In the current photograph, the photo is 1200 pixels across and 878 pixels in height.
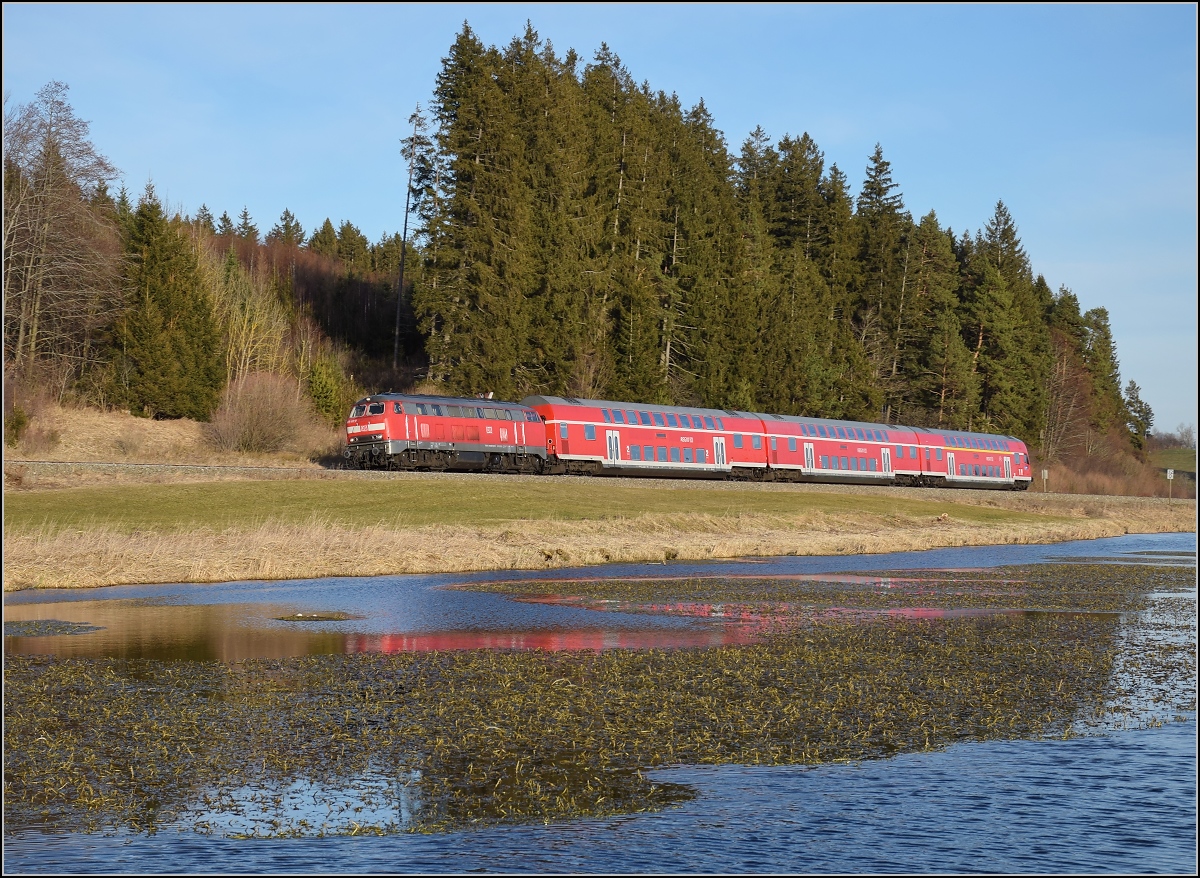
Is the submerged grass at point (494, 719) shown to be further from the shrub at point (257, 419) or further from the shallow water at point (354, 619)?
the shrub at point (257, 419)

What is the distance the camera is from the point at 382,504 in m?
41.3

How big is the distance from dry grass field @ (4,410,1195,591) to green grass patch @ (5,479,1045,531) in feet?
0.35

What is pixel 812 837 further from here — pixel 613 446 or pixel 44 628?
pixel 613 446

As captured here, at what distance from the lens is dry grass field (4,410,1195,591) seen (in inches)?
1155

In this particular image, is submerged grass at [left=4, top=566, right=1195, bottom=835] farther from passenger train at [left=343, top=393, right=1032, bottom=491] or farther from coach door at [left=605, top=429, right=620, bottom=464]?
coach door at [left=605, top=429, right=620, bottom=464]

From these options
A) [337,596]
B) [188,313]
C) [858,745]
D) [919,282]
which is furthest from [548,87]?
[858,745]

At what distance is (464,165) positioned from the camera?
7256 centimetres

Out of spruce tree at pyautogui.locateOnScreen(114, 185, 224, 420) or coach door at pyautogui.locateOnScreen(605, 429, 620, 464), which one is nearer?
coach door at pyautogui.locateOnScreen(605, 429, 620, 464)

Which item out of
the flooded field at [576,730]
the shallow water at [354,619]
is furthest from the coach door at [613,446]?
the flooded field at [576,730]

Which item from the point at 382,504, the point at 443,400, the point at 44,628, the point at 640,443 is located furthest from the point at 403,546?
the point at 640,443

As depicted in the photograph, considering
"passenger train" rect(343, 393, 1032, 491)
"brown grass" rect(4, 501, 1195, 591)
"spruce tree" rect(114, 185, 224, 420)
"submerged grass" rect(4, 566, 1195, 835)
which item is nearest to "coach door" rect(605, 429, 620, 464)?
"passenger train" rect(343, 393, 1032, 491)

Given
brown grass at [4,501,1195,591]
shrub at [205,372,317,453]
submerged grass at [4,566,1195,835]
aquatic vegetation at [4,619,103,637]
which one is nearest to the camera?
submerged grass at [4,566,1195,835]

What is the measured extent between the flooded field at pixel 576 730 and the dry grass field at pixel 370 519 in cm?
467

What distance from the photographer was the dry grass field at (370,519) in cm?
2934
